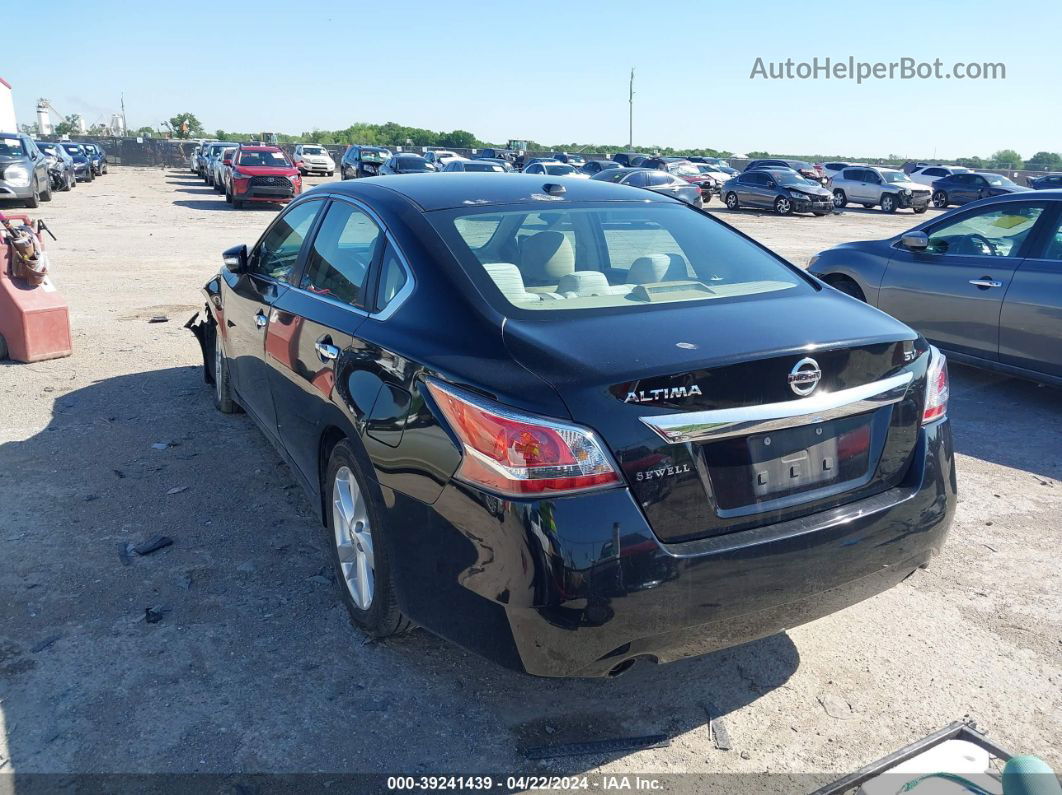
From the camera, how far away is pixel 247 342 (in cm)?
497

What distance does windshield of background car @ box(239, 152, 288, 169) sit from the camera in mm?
27506

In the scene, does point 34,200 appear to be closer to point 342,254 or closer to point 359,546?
point 342,254

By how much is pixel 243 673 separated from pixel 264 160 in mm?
27035

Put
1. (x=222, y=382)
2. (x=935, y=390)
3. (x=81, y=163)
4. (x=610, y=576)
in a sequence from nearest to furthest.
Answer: (x=610, y=576) < (x=935, y=390) < (x=222, y=382) < (x=81, y=163)

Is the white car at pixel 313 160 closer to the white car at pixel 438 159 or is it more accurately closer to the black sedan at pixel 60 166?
the white car at pixel 438 159

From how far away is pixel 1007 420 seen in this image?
6551 mm

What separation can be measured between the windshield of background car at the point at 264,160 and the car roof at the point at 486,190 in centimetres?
2494

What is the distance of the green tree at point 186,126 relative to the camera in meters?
98.0

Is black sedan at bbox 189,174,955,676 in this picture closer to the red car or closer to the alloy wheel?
the alloy wheel

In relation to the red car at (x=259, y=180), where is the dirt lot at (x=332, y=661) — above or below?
below

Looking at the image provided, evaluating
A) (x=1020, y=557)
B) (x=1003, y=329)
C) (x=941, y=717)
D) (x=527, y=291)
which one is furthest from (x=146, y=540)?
(x=1003, y=329)

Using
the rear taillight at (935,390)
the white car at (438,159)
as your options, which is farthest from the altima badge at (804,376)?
the white car at (438,159)

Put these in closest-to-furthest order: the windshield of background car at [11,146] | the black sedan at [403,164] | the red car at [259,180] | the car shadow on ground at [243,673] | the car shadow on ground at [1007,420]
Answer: the car shadow on ground at [243,673] < the car shadow on ground at [1007,420] < the windshield of background car at [11,146] < the red car at [259,180] < the black sedan at [403,164]

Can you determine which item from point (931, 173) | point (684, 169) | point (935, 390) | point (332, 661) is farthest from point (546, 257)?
point (931, 173)
